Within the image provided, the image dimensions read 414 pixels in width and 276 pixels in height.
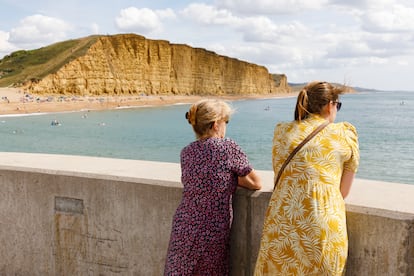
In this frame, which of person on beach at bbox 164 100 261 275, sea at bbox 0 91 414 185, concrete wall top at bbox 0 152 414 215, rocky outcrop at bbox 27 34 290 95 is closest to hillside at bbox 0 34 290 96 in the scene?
rocky outcrop at bbox 27 34 290 95

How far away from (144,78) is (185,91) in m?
13.1

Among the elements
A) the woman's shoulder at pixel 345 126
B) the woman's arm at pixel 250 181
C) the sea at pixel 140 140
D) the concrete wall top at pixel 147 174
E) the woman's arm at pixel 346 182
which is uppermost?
the woman's shoulder at pixel 345 126

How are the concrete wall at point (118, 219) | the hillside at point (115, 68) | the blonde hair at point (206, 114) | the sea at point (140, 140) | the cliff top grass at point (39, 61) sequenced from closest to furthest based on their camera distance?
the concrete wall at point (118, 219), the blonde hair at point (206, 114), the sea at point (140, 140), the hillside at point (115, 68), the cliff top grass at point (39, 61)

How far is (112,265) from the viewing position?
336 centimetres

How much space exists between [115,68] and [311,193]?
72.2 meters

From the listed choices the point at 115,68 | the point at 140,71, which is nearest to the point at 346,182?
the point at 115,68

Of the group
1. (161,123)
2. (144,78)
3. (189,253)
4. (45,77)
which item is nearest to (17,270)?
(189,253)

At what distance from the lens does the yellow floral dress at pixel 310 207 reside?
87.5 inches

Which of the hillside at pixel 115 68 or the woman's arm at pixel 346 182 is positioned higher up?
the hillside at pixel 115 68

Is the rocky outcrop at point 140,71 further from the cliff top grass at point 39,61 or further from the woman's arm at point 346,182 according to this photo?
the woman's arm at point 346,182

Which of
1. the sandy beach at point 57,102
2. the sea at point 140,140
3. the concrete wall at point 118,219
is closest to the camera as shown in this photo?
the concrete wall at point 118,219

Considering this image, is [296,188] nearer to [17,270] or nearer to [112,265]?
[112,265]

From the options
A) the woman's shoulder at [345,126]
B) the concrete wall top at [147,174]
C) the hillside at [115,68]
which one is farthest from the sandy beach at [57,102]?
the woman's shoulder at [345,126]

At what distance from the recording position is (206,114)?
260 cm
